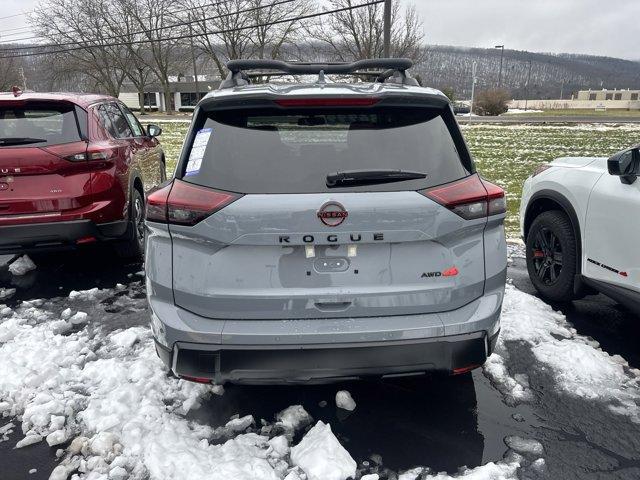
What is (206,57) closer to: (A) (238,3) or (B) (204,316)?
(A) (238,3)

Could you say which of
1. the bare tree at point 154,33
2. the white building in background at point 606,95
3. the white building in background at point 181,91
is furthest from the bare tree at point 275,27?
the white building in background at point 606,95

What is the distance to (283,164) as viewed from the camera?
8.18ft

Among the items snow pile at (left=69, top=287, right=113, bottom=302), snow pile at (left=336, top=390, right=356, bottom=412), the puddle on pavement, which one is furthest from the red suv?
snow pile at (left=336, top=390, right=356, bottom=412)

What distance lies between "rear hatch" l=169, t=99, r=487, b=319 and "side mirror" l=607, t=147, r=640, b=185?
1.58 m

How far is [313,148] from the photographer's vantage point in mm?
2547

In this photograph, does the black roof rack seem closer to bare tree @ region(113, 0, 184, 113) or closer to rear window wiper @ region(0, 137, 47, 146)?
rear window wiper @ region(0, 137, 47, 146)

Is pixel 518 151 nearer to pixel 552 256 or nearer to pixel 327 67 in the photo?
pixel 552 256

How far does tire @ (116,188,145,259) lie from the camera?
559cm

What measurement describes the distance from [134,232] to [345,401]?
355cm

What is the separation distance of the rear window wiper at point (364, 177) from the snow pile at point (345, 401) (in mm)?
1398

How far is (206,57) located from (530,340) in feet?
160

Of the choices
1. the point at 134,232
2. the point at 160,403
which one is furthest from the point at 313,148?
the point at 134,232

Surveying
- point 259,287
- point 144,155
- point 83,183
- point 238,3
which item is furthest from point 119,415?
point 238,3

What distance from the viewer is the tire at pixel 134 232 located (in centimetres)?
559
